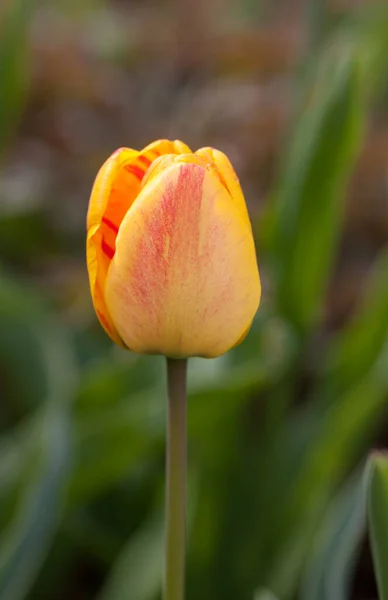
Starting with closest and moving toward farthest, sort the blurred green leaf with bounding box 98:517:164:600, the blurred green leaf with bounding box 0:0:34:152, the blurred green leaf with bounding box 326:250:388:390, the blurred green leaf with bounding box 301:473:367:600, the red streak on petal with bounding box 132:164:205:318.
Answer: the red streak on petal with bounding box 132:164:205:318 → the blurred green leaf with bounding box 301:473:367:600 → the blurred green leaf with bounding box 98:517:164:600 → the blurred green leaf with bounding box 326:250:388:390 → the blurred green leaf with bounding box 0:0:34:152

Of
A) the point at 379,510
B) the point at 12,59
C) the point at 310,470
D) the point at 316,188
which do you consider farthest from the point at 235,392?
the point at 12,59

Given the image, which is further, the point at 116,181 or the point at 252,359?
the point at 252,359

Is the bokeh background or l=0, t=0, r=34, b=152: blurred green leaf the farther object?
l=0, t=0, r=34, b=152: blurred green leaf

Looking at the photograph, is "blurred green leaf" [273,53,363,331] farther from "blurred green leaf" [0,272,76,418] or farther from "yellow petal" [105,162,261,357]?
"yellow petal" [105,162,261,357]

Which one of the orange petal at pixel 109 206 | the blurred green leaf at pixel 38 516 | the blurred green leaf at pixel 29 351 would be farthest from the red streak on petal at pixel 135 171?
the blurred green leaf at pixel 29 351

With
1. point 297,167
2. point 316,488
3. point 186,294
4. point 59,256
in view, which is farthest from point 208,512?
point 59,256

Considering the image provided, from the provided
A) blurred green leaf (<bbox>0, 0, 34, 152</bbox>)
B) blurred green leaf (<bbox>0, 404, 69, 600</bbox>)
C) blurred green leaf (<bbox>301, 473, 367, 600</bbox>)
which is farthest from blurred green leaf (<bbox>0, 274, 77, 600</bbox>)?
blurred green leaf (<bbox>0, 0, 34, 152</bbox>)

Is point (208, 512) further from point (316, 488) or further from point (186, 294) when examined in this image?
point (186, 294)

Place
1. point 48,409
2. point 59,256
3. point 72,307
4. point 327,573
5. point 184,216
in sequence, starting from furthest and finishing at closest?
1. point 59,256
2. point 72,307
3. point 48,409
4. point 327,573
5. point 184,216
